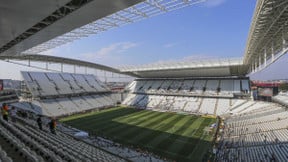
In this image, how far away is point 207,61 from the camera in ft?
123

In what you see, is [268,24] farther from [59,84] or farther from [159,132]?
[59,84]

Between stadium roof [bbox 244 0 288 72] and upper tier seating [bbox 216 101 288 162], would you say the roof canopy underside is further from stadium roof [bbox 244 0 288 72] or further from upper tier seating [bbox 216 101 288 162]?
upper tier seating [bbox 216 101 288 162]

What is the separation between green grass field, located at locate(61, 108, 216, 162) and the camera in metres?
19.7

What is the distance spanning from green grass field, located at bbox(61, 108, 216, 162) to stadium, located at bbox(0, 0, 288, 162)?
11cm

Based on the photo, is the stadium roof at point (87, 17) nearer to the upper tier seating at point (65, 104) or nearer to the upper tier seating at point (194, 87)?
the upper tier seating at point (65, 104)

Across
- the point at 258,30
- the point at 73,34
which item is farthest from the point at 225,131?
the point at 73,34

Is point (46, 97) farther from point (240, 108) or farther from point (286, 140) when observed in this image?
point (286, 140)

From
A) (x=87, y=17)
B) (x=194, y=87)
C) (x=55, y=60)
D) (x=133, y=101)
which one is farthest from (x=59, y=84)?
(x=87, y=17)

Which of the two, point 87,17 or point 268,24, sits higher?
point 268,24

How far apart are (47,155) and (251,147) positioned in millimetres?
15883

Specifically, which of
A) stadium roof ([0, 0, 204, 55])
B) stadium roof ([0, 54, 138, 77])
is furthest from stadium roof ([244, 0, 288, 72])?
stadium roof ([0, 54, 138, 77])

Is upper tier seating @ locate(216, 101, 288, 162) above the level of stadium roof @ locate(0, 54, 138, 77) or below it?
below

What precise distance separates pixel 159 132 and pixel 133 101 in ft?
76.3

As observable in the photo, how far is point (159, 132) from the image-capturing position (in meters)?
25.7
